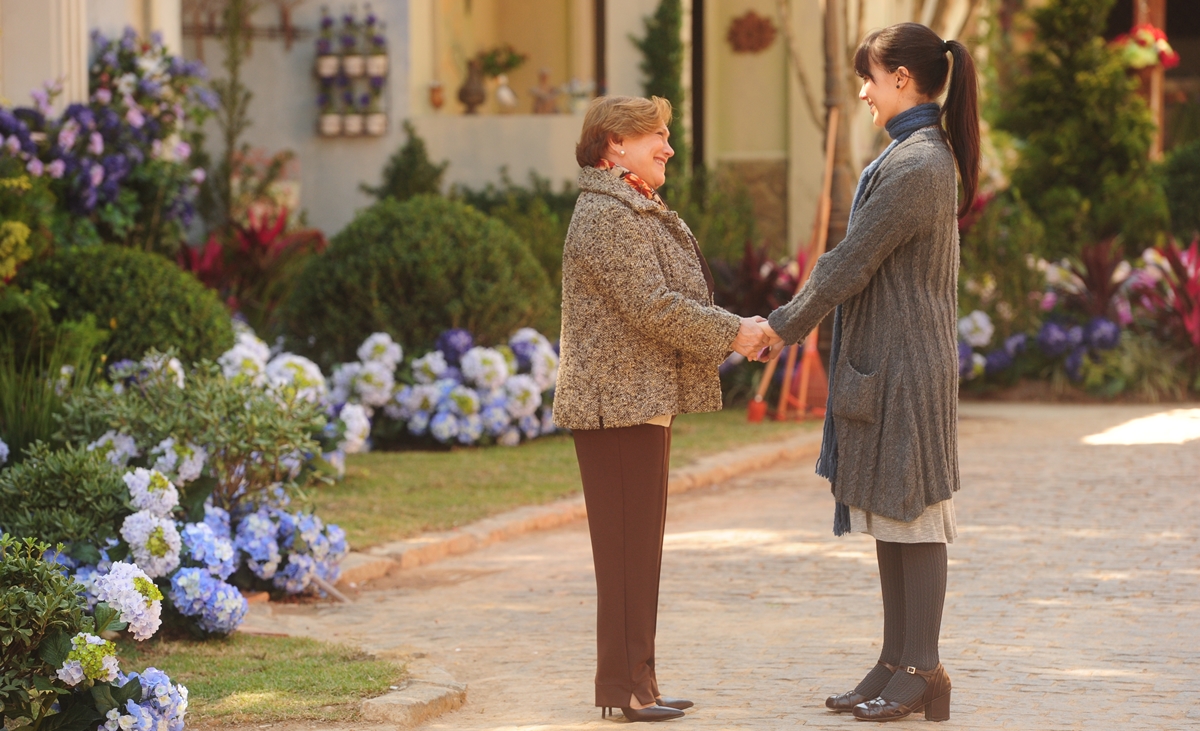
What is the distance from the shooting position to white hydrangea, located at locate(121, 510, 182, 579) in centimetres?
473

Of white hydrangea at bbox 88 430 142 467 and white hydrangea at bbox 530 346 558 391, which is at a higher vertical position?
white hydrangea at bbox 88 430 142 467

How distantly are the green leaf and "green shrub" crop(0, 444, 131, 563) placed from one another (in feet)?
4.29

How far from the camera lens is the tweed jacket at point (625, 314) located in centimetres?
379

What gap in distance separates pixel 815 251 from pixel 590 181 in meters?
6.33

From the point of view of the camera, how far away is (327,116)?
598 inches

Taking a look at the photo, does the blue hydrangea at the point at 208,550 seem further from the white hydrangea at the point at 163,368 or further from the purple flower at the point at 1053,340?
the purple flower at the point at 1053,340

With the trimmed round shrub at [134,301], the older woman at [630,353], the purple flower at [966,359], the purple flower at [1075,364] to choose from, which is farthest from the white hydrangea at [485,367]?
the older woman at [630,353]

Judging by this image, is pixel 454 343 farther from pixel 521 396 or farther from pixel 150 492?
pixel 150 492

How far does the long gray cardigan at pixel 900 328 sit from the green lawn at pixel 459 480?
3.11 metres

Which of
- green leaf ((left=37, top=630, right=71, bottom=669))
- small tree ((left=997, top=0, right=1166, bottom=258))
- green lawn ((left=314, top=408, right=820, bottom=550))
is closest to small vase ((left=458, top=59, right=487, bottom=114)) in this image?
small tree ((left=997, top=0, right=1166, bottom=258))

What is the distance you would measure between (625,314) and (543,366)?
575cm

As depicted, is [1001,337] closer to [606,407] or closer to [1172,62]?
[1172,62]

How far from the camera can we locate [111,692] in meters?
3.59

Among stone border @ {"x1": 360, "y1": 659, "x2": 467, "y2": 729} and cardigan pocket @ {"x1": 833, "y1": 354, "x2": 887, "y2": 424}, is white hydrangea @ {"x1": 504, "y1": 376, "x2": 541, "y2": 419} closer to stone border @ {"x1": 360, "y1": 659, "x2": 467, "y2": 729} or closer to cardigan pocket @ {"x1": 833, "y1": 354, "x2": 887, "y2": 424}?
stone border @ {"x1": 360, "y1": 659, "x2": 467, "y2": 729}
